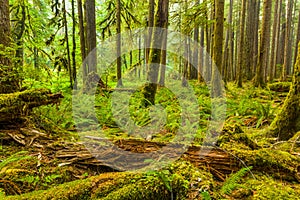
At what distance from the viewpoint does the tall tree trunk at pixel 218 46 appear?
7.63 m

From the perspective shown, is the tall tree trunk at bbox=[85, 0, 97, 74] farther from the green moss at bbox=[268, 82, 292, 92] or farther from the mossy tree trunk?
the green moss at bbox=[268, 82, 292, 92]

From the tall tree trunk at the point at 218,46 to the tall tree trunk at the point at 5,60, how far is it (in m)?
6.56

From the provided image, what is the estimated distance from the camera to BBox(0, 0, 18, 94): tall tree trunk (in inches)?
144

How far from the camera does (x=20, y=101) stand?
9.99ft

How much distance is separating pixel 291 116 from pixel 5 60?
5.37 metres

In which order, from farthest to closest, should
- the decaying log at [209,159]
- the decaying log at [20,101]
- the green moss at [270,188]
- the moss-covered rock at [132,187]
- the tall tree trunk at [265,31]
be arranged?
the tall tree trunk at [265,31], the decaying log at [20,101], the decaying log at [209,159], the green moss at [270,188], the moss-covered rock at [132,187]

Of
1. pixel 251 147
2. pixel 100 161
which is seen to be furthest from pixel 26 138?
pixel 251 147

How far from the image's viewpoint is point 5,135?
2744mm

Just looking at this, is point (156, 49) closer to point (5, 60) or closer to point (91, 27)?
point (5, 60)

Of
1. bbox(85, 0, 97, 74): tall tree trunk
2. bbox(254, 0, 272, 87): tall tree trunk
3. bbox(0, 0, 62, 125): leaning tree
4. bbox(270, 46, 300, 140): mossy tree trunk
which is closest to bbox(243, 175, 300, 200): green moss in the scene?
bbox(270, 46, 300, 140): mossy tree trunk

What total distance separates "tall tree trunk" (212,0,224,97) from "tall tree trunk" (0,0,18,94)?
21.5ft

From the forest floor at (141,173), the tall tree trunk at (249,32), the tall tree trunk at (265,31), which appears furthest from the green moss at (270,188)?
the tall tree trunk at (249,32)

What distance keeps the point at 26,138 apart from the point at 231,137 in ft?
9.04

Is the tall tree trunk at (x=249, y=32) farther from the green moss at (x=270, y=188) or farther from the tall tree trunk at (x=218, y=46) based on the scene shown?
the green moss at (x=270, y=188)
